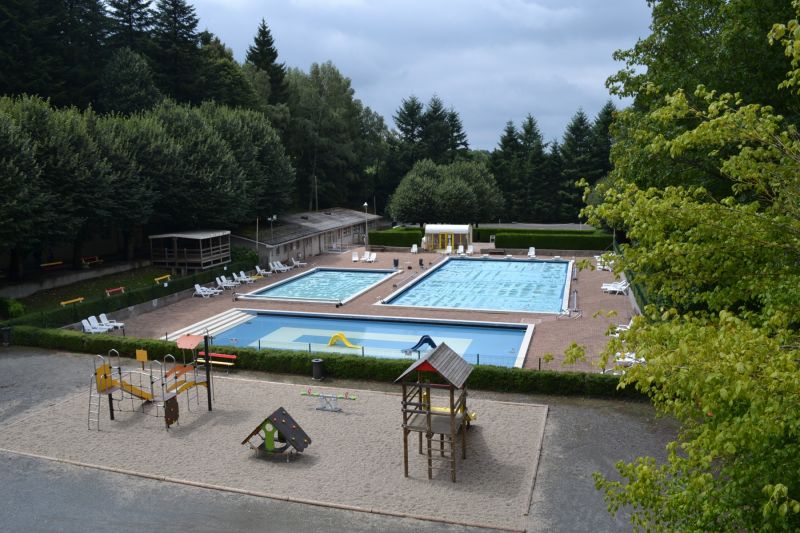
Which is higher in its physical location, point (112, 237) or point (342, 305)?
point (112, 237)

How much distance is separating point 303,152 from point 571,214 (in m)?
31.4

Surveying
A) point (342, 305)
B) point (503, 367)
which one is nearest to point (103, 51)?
point (342, 305)

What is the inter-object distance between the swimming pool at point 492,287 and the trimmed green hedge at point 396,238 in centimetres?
697

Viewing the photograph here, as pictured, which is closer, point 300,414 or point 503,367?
point 300,414

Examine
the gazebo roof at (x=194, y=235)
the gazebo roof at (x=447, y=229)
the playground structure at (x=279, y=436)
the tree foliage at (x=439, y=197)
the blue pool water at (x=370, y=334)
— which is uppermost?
the tree foliage at (x=439, y=197)

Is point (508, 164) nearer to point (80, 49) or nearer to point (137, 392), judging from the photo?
point (80, 49)

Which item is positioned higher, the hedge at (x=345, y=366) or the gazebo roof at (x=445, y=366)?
the gazebo roof at (x=445, y=366)

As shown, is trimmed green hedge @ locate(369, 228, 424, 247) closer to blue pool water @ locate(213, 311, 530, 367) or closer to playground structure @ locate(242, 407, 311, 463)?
blue pool water @ locate(213, 311, 530, 367)

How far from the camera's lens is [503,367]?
18.4 m

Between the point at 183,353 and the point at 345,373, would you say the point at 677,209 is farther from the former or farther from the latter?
the point at 183,353

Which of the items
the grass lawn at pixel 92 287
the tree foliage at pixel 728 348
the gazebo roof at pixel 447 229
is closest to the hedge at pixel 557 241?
the gazebo roof at pixel 447 229

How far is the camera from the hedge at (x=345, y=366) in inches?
688

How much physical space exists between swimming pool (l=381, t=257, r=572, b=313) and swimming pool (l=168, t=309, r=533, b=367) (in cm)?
278

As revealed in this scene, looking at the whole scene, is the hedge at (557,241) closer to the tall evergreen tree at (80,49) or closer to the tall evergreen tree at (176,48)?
the tall evergreen tree at (176,48)
